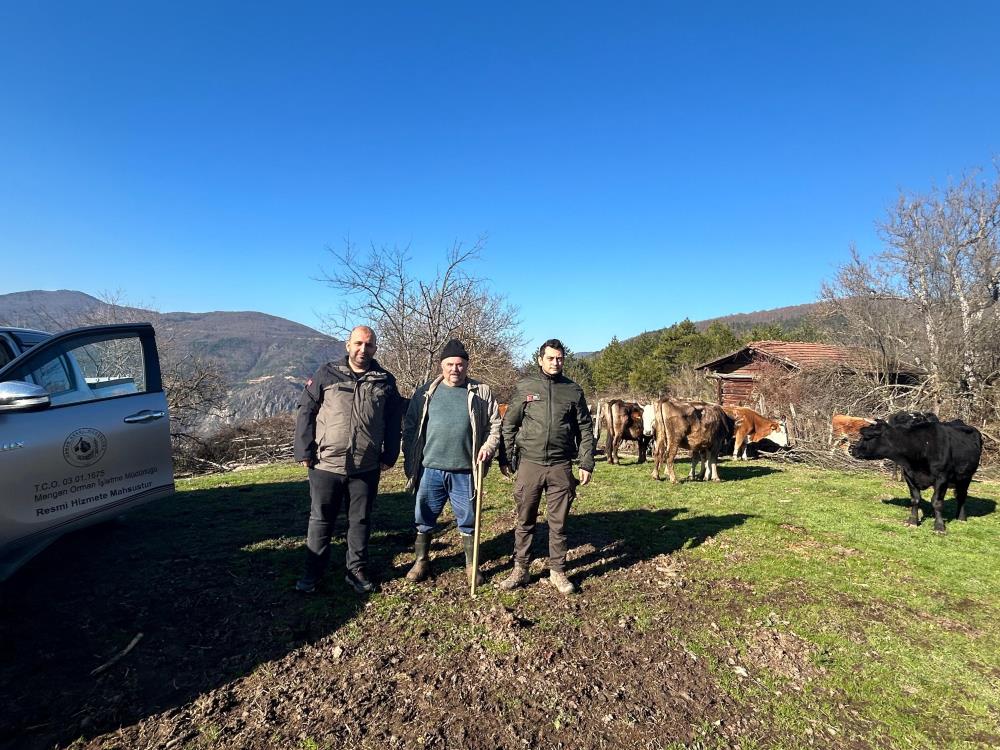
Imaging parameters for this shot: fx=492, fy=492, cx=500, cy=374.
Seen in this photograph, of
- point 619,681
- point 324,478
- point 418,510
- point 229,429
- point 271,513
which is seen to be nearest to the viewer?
point 619,681

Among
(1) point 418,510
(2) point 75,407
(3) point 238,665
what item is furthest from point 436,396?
(2) point 75,407

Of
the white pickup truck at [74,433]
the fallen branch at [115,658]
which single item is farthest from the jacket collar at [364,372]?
the fallen branch at [115,658]

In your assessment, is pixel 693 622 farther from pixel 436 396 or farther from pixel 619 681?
pixel 436 396

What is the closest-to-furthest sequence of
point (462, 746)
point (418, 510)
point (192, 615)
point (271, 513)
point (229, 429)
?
point (462, 746), point (192, 615), point (418, 510), point (271, 513), point (229, 429)

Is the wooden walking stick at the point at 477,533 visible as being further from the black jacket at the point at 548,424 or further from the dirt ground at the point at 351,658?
the black jacket at the point at 548,424

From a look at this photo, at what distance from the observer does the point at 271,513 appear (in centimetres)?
638

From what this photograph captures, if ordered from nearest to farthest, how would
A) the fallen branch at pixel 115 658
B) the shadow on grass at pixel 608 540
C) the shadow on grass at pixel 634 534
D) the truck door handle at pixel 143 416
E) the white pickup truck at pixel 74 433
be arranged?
1. the fallen branch at pixel 115 658
2. the white pickup truck at pixel 74 433
3. the truck door handle at pixel 143 416
4. the shadow on grass at pixel 608 540
5. the shadow on grass at pixel 634 534

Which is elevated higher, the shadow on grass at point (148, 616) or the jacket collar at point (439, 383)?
the jacket collar at point (439, 383)

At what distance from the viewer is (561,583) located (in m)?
4.31

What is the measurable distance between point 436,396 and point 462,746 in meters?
2.57

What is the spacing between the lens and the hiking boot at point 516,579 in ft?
14.2

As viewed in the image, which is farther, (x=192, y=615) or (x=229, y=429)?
(x=229, y=429)

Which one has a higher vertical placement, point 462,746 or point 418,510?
point 418,510

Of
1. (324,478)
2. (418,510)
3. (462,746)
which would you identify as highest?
(324,478)
